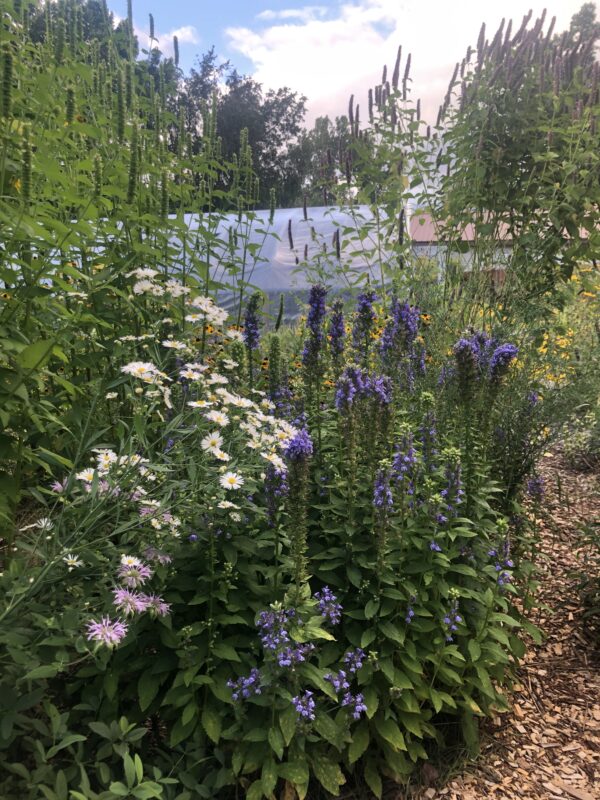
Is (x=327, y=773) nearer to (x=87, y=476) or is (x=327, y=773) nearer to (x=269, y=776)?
(x=269, y=776)

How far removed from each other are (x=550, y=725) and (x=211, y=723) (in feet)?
5.55

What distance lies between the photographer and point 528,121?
434 cm

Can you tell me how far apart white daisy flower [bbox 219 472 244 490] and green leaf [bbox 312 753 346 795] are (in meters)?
→ 1.00

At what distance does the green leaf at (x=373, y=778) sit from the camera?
6.44 ft

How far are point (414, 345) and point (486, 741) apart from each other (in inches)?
83.1

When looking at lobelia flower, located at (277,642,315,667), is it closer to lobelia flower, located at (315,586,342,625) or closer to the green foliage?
the green foliage

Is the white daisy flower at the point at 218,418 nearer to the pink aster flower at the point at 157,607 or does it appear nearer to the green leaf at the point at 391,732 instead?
the pink aster flower at the point at 157,607

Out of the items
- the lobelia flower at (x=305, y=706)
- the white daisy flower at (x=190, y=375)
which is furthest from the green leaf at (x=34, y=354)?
the lobelia flower at (x=305, y=706)

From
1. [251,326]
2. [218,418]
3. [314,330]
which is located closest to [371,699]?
[218,418]

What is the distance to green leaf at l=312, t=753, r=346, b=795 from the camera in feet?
6.01

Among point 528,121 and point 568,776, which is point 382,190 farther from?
point 568,776

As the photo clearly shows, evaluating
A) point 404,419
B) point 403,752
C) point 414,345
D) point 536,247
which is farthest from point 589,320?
point 403,752

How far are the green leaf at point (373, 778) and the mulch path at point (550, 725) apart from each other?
16 cm

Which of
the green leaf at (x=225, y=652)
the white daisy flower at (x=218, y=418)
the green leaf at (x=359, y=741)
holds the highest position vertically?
the white daisy flower at (x=218, y=418)
